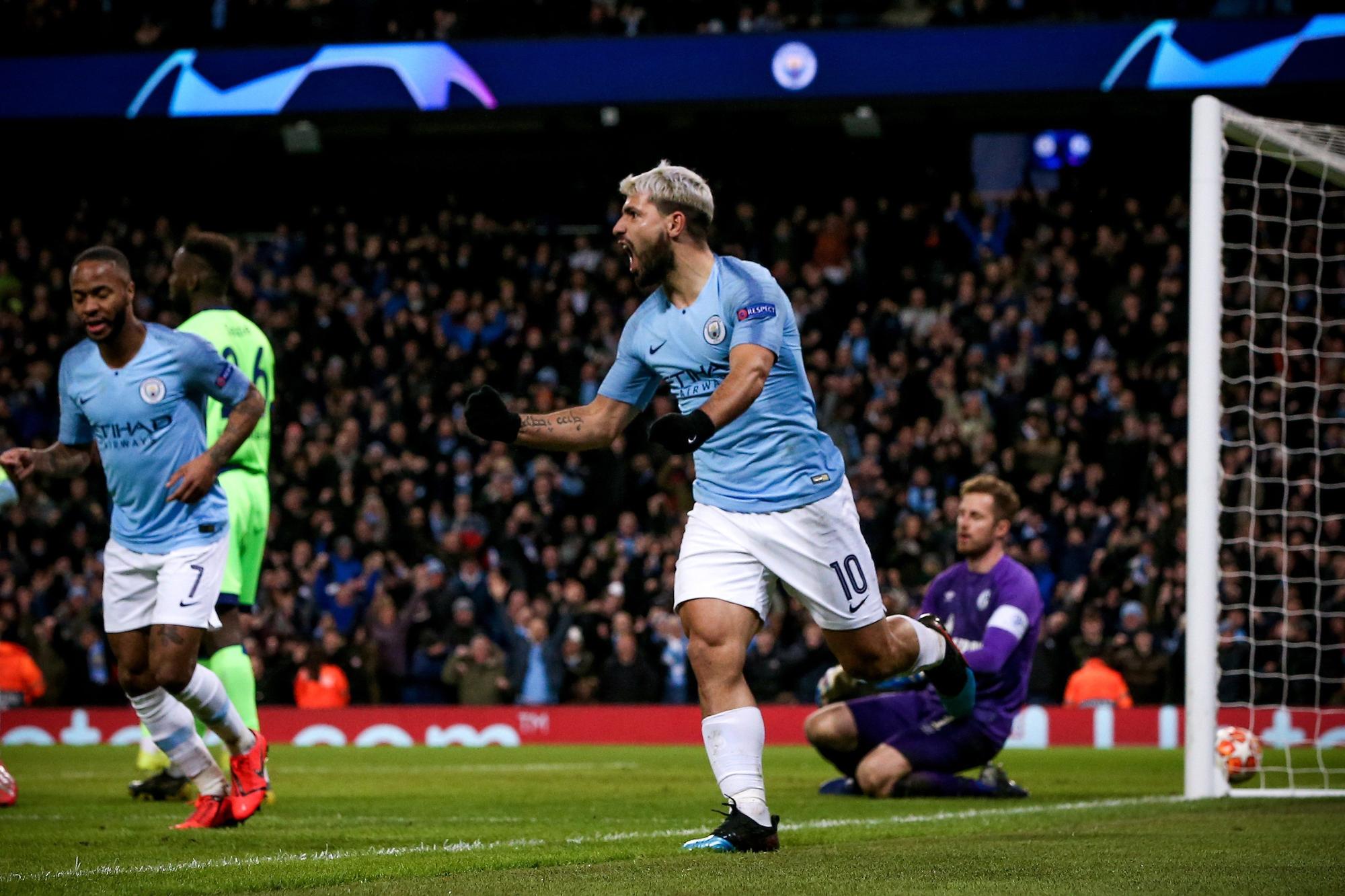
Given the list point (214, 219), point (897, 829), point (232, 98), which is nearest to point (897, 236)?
point (232, 98)

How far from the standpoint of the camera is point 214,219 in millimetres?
26344

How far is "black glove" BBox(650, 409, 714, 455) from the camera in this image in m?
5.19

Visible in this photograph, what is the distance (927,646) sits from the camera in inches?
261

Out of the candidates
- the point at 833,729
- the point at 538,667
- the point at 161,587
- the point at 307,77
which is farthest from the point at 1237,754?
the point at 307,77

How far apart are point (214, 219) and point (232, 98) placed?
16.2ft

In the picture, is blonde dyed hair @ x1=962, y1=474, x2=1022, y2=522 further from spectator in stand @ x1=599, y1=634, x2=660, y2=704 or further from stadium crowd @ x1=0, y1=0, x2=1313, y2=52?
stadium crowd @ x1=0, y1=0, x2=1313, y2=52

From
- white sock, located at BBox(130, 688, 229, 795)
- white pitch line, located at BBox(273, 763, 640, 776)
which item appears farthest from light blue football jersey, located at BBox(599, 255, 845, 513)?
white pitch line, located at BBox(273, 763, 640, 776)

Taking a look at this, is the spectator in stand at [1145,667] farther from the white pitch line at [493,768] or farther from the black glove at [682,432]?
the black glove at [682,432]

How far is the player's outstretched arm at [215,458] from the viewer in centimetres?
687

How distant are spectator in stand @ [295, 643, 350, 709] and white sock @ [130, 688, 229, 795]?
1035cm

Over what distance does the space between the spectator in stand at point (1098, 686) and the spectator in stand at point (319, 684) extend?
7089 millimetres

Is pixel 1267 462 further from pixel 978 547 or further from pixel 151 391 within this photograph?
pixel 151 391

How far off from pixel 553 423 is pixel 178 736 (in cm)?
229

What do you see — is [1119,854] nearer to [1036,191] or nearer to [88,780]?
[88,780]
